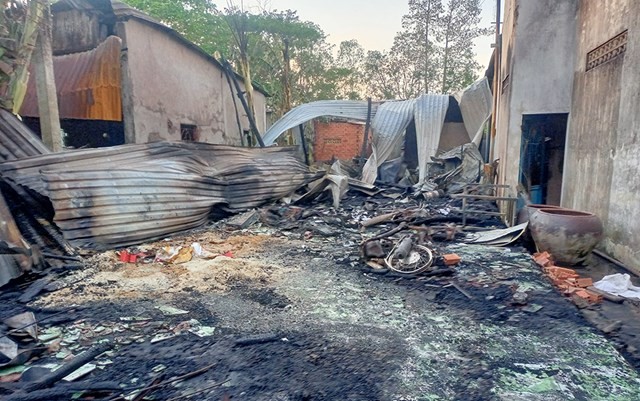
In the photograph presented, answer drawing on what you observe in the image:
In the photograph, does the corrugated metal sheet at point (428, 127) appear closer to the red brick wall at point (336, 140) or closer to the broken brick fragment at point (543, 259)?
the red brick wall at point (336, 140)

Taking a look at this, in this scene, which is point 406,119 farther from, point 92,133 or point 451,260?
point 92,133

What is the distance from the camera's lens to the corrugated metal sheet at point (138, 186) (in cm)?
483

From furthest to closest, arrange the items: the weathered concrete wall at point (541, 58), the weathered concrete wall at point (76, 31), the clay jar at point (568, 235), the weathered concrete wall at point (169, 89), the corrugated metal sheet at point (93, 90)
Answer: the weathered concrete wall at point (169, 89), the weathered concrete wall at point (76, 31), the corrugated metal sheet at point (93, 90), the weathered concrete wall at point (541, 58), the clay jar at point (568, 235)

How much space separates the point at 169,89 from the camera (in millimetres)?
9664

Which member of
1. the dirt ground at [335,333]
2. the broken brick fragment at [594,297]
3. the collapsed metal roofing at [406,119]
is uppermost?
the collapsed metal roofing at [406,119]

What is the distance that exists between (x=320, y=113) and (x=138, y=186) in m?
7.23

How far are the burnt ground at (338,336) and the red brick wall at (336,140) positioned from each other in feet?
39.6

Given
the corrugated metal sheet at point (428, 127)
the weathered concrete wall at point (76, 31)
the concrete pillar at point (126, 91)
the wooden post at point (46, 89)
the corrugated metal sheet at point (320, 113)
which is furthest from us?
the corrugated metal sheet at point (320, 113)

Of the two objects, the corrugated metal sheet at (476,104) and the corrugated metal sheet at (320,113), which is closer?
the corrugated metal sheet at (476,104)

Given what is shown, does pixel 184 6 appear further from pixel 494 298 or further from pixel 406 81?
pixel 494 298

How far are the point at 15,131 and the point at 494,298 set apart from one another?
6.69 m

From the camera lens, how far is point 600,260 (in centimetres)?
490

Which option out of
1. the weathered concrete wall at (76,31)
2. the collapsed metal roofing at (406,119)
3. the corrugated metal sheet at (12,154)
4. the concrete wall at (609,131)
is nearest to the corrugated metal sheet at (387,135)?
the collapsed metal roofing at (406,119)

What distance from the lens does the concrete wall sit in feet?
14.2
